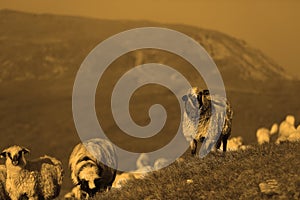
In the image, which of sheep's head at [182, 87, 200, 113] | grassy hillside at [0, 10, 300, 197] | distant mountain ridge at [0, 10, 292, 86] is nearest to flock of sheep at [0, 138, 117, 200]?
sheep's head at [182, 87, 200, 113]

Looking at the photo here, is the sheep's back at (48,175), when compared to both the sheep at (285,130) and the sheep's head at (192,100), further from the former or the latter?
the sheep at (285,130)

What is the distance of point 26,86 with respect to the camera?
10775 cm

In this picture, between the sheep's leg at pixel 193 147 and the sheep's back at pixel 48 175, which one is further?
the sheep's back at pixel 48 175

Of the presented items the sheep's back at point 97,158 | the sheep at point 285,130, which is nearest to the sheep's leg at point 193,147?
the sheep's back at point 97,158

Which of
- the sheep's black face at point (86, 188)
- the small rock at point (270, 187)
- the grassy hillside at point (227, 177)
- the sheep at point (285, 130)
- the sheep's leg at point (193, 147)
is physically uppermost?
the sheep at point (285, 130)

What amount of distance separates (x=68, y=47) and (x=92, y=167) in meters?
123

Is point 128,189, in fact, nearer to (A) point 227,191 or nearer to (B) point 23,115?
(A) point 227,191

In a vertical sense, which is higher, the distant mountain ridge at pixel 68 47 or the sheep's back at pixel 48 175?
the distant mountain ridge at pixel 68 47

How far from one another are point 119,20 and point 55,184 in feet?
568

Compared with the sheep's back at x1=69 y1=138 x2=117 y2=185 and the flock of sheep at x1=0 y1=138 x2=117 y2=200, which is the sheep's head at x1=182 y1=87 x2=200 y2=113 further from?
the sheep's back at x1=69 y1=138 x2=117 y2=185

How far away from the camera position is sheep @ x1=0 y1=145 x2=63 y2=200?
65.1 feet

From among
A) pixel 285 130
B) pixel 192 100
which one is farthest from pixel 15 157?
pixel 285 130

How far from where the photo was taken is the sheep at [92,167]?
67.8 ft

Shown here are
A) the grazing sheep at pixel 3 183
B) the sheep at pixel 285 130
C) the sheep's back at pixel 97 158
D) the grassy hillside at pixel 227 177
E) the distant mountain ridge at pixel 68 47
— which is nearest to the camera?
the grassy hillside at pixel 227 177
